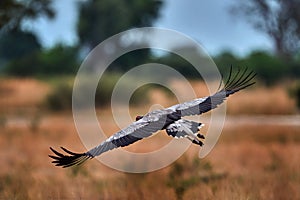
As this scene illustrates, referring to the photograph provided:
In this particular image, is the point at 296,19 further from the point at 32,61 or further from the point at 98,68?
the point at 32,61

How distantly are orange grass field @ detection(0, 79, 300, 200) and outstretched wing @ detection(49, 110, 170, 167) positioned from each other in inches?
48.6

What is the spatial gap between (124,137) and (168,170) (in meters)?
4.47

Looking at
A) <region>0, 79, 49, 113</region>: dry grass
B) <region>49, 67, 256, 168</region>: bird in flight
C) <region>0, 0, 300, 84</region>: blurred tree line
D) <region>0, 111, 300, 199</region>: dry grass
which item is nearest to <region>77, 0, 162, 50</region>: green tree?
<region>0, 0, 300, 84</region>: blurred tree line

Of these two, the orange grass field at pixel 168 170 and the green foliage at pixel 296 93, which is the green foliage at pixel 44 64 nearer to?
the green foliage at pixel 296 93

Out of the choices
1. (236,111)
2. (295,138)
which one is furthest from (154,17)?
(295,138)

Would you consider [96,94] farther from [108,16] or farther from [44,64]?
[44,64]

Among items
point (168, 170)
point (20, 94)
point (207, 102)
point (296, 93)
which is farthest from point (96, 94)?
point (207, 102)

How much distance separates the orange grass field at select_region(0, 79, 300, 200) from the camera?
7.43m

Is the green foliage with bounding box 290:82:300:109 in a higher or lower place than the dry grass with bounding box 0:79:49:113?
lower

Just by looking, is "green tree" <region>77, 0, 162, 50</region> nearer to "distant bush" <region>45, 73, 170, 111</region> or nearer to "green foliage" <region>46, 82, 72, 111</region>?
"distant bush" <region>45, 73, 170, 111</region>

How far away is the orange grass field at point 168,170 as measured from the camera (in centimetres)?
743

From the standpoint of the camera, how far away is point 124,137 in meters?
5.41

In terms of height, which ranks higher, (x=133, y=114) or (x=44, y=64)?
(x=44, y=64)

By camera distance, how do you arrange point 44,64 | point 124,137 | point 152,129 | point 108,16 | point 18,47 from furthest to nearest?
1. point 18,47
2. point 44,64
3. point 108,16
4. point 152,129
5. point 124,137
